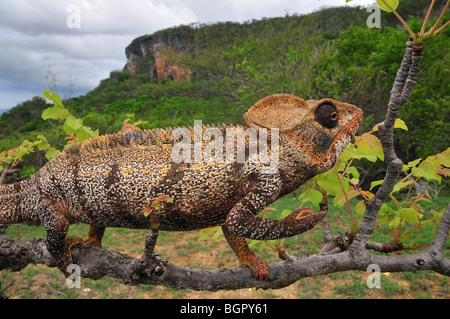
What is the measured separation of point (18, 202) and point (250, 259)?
1.31 metres

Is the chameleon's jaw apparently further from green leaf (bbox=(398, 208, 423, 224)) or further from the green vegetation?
the green vegetation

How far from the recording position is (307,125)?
53.2 inches

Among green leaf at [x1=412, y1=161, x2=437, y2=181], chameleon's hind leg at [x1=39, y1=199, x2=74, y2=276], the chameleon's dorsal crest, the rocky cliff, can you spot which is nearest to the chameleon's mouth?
the chameleon's dorsal crest

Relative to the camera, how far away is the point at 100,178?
1.42 meters

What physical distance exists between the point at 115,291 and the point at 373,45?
10173mm

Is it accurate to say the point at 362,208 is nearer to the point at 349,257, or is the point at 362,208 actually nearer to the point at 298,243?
the point at 349,257

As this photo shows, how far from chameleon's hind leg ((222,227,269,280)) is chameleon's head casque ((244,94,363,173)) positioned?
0.52 metres

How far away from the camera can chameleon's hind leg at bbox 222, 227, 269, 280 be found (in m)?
1.49

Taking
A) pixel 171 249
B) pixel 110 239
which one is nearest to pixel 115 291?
pixel 171 249

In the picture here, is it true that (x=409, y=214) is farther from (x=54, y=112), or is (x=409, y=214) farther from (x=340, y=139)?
(x=54, y=112)

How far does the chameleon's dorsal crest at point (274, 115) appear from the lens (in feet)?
4.47

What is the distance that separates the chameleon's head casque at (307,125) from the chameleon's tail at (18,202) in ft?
4.14

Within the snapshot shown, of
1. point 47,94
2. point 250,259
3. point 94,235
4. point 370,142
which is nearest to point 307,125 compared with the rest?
point 370,142

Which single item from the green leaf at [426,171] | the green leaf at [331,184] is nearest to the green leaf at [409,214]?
the green leaf at [426,171]
